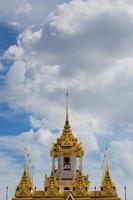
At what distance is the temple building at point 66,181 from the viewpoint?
87750 millimetres

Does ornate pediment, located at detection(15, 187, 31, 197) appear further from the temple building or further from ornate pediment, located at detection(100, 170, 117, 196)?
ornate pediment, located at detection(100, 170, 117, 196)

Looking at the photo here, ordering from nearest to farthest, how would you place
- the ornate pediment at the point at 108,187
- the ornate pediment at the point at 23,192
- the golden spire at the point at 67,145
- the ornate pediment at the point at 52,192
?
the ornate pediment at the point at 108,187, the ornate pediment at the point at 52,192, the ornate pediment at the point at 23,192, the golden spire at the point at 67,145

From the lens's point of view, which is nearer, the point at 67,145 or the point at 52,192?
the point at 52,192

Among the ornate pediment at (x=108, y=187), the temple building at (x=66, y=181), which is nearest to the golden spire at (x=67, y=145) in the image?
the temple building at (x=66, y=181)

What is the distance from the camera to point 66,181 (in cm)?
9300

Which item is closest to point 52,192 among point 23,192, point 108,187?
point 23,192

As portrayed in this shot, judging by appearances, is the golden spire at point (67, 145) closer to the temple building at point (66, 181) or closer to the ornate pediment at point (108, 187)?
the temple building at point (66, 181)

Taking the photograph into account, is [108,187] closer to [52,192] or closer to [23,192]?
[52,192]

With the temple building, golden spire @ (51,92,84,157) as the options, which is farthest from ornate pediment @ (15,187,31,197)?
golden spire @ (51,92,84,157)

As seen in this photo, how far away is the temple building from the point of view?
288 feet

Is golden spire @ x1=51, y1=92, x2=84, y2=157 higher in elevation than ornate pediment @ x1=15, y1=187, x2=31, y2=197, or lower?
higher

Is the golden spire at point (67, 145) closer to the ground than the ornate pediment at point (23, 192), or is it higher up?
higher up

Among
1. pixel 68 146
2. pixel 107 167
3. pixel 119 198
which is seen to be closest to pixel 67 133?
pixel 68 146

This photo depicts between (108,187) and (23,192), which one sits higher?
(108,187)
